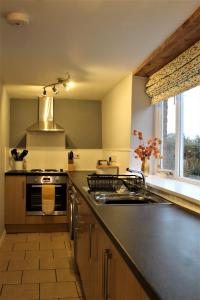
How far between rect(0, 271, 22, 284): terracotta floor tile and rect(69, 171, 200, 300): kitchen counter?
144 cm

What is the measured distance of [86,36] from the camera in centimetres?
256

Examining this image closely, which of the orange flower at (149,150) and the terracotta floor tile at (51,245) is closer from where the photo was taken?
the orange flower at (149,150)

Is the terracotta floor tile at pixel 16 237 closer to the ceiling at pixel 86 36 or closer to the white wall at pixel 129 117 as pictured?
the white wall at pixel 129 117

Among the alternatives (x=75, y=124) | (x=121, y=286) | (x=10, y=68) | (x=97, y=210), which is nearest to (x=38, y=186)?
(x=75, y=124)

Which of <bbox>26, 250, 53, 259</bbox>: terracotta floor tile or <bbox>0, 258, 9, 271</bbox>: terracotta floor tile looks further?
<bbox>26, 250, 53, 259</bbox>: terracotta floor tile

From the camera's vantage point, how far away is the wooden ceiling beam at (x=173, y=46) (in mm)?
2227

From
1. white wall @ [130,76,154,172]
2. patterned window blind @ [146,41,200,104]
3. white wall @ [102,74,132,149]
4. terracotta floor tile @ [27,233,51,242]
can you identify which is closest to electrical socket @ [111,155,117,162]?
white wall @ [102,74,132,149]

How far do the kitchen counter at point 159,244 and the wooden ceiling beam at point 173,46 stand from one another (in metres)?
1.27

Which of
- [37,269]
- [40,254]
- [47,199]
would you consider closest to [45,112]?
[47,199]

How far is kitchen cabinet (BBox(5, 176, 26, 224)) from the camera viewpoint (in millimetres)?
4688

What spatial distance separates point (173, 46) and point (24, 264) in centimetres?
266

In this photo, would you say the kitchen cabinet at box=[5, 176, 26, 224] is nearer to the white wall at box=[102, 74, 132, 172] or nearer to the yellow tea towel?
the yellow tea towel

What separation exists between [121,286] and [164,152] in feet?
8.11

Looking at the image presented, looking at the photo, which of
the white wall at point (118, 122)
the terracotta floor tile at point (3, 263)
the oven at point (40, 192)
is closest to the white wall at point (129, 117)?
the white wall at point (118, 122)
